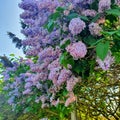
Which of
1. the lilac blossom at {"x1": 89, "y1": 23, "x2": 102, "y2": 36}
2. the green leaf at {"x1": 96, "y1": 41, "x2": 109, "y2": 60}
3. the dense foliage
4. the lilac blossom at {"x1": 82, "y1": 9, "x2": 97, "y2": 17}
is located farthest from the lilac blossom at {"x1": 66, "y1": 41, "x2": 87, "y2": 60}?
the green leaf at {"x1": 96, "y1": 41, "x2": 109, "y2": 60}

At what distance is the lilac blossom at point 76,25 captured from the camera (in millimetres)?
2732

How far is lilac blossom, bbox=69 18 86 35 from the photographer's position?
108 inches

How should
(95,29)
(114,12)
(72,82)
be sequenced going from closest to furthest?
(114,12)
(95,29)
(72,82)

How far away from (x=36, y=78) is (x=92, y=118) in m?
2.92

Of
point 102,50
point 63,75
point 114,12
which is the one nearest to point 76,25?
point 114,12

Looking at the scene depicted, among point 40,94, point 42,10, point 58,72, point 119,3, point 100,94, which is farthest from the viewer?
point 100,94

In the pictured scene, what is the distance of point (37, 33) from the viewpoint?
144 inches

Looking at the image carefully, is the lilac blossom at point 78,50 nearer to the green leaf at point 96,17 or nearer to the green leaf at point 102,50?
the green leaf at point 96,17

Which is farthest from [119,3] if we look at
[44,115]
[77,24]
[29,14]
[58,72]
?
[44,115]

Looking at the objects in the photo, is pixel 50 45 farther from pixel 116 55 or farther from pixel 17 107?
pixel 17 107

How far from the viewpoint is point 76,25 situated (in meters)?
2.74

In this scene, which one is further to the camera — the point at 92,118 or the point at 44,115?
the point at 92,118

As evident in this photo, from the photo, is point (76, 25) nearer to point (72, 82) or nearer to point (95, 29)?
point (95, 29)

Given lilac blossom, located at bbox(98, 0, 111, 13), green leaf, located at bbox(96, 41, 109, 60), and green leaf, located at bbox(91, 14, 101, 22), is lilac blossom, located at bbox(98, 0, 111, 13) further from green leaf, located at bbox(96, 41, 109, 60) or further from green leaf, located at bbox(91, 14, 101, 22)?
green leaf, located at bbox(96, 41, 109, 60)
